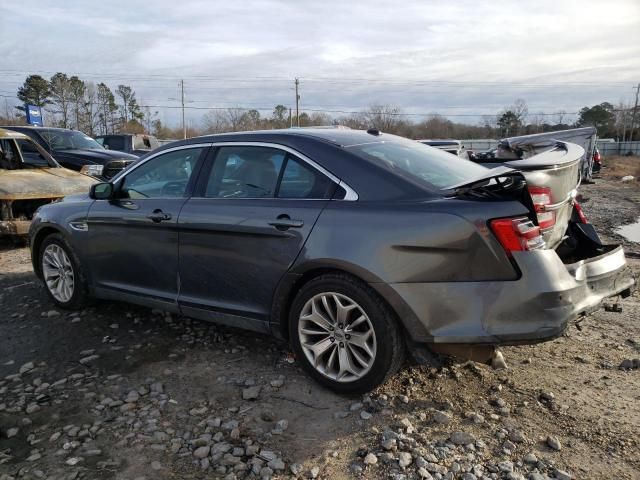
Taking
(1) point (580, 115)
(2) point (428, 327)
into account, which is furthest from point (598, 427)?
(1) point (580, 115)

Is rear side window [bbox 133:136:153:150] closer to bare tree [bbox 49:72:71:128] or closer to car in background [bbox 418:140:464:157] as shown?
car in background [bbox 418:140:464:157]

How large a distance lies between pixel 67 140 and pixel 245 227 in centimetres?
1052

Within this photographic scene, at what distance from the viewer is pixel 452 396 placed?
3.25 metres

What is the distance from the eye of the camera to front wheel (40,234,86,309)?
15.6ft

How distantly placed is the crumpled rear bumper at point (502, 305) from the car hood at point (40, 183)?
6489 mm

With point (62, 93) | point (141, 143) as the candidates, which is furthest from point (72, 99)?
point (141, 143)

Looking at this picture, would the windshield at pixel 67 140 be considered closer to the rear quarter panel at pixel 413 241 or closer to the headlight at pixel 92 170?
the headlight at pixel 92 170

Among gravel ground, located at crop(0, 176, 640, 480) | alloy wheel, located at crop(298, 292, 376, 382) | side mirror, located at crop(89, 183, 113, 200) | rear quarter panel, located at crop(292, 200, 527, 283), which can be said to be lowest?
gravel ground, located at crop(0, 176, 640, 480)

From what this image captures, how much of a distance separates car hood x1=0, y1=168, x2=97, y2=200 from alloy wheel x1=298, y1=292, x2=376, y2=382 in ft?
19.3

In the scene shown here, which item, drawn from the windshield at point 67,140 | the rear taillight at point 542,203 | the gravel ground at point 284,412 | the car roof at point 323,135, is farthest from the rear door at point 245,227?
the windshield at point 67,140

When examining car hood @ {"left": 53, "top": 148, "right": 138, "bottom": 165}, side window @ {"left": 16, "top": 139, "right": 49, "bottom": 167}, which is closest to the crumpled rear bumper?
side window @ {"left": 16, "top": 139, "right": 49, "bottom": 167}

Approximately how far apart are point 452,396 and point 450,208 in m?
1.21

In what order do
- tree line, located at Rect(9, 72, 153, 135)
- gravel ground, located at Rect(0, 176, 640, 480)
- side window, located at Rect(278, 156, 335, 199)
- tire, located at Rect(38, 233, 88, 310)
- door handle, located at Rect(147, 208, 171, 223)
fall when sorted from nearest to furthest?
1. gravel ground, located at Rect(0, 176, 640, 480)
2. side window, located at Rect(278, 156, 335, 199)
3. door handle, located at Rect(147, 208, 171, 223)
4. tire, located at Rect(38, 233, 88, 310)
5. tree line, located at Rect(9, 72, 153, 135)

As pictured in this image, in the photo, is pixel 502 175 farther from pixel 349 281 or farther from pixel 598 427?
pixel 598 427
